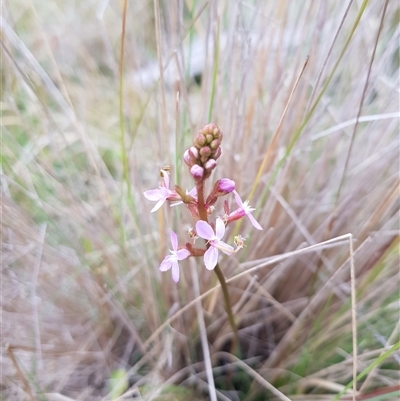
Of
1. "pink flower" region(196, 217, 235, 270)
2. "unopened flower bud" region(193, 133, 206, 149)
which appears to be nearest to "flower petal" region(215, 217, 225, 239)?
"pink flower" region(196, 217, 235, 270)

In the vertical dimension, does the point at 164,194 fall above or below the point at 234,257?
below

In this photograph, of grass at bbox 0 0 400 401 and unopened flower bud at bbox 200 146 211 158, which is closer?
unopened flower bud at bbox 200 146 211 158

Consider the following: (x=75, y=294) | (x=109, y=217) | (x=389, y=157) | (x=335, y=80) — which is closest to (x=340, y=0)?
(x=335, y=80)

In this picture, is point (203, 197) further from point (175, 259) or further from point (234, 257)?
point (234, 257)

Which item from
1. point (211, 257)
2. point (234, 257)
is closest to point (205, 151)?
point (211, 257)

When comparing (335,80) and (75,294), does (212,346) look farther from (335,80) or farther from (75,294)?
(335,80)

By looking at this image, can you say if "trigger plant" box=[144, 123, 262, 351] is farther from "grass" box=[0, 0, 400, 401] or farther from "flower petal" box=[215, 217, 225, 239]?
"grass" box=[0, 0, 400, 401]

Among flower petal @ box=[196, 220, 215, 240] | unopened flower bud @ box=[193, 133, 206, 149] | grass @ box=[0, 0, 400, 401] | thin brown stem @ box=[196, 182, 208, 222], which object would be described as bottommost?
flower petal @ box=[196, 220, 215, 240]

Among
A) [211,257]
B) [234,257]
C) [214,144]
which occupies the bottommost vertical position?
[211,257]

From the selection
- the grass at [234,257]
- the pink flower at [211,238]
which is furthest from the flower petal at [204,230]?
the grass at [234,257]
